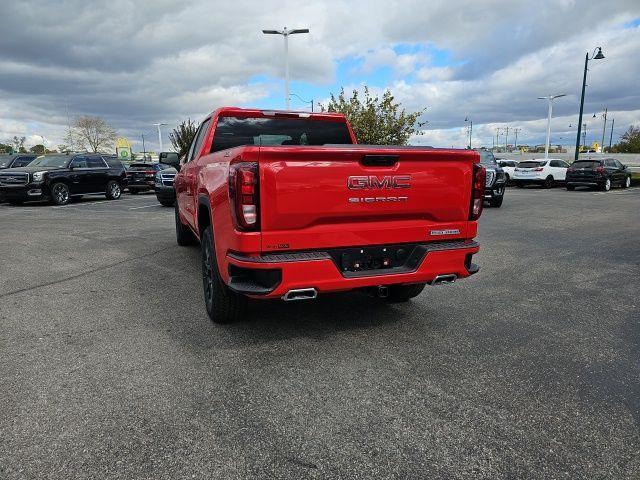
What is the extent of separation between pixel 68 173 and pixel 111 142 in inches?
2688

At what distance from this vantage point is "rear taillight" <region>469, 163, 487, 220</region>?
3.83m

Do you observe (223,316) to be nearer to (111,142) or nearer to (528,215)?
(528,215)

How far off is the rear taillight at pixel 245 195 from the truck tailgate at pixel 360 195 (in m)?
0.05

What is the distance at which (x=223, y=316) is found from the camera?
4.04 m

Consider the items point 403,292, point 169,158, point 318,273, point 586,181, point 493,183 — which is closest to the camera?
point 318,273

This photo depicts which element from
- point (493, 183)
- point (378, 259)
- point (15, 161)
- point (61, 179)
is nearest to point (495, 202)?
point (493, 183)

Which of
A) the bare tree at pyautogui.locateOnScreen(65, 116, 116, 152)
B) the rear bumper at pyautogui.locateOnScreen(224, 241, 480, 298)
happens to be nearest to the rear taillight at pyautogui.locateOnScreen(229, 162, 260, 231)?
the rear bumper at pyautogui.locateOnScreen(224, 241, 480, 298)

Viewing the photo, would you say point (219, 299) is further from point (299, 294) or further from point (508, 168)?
point (508, 168)

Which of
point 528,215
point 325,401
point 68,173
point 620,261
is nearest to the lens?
point 325,401

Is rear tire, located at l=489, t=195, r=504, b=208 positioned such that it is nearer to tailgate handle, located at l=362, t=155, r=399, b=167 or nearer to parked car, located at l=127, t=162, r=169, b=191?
tailgate handle, located at l=362, t=155, r=399, b=167

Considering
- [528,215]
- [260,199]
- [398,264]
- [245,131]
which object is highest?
[245,131]

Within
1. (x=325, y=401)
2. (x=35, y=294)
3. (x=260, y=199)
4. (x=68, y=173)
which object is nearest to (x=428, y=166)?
(x=260, y=199)

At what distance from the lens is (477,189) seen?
3.86 m

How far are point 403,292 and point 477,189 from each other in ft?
4.53
